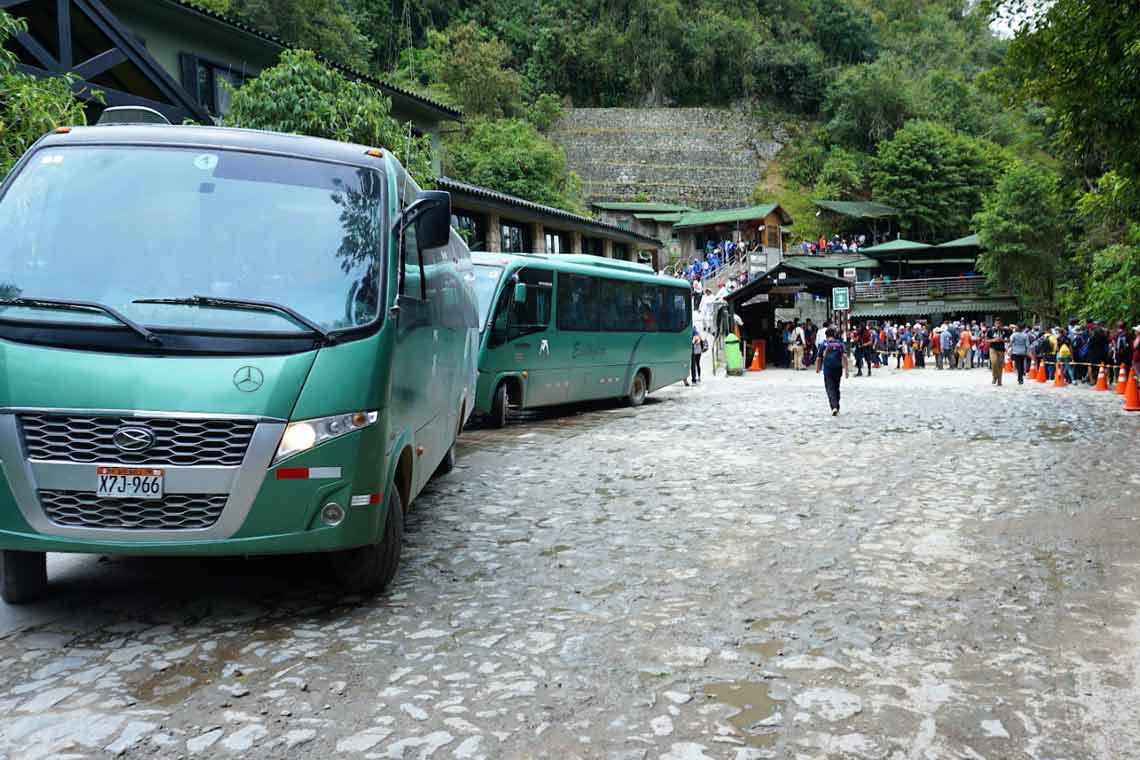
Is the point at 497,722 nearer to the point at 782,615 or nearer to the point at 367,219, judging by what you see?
the point at 782,615

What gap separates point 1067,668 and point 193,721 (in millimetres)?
3890

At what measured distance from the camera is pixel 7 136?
10469 millimetres

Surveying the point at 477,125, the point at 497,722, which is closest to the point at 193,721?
the point at 497,722

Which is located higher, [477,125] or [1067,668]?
[477,125]

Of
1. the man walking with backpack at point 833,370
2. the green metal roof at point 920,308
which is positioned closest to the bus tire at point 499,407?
the man walking with backpack at point 833,370

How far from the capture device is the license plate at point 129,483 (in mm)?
4676

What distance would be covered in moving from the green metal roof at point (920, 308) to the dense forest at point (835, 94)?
14.3ft

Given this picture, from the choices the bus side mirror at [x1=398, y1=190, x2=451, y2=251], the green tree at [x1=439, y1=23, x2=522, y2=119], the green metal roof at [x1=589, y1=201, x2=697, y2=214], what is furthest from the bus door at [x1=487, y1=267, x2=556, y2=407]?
the green tree at [x1=439, y1=23, x2=522, y2=119]

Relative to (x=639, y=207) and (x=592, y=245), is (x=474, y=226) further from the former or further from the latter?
(x=639, y=207)

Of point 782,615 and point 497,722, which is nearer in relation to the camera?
point 497,722

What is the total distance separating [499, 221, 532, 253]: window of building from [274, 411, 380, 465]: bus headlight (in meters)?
28.8

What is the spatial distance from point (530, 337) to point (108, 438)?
11.1 metres

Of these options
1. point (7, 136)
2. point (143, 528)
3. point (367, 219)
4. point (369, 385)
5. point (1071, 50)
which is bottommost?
point (143, 528)

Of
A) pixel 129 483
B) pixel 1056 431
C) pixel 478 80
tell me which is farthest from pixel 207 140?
pixel 478 80
